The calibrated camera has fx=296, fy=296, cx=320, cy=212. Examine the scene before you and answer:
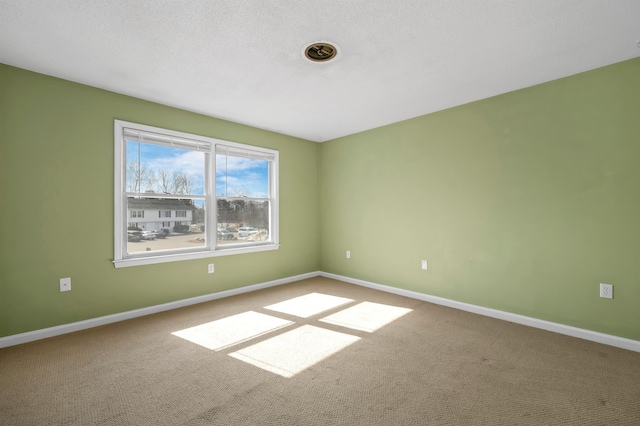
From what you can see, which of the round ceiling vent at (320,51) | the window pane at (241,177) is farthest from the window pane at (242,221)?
the round ceiling vent at (320,51)

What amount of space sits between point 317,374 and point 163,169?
9.65ft

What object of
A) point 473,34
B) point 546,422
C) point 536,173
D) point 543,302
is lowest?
point 546,422

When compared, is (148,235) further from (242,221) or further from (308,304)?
(308,304)

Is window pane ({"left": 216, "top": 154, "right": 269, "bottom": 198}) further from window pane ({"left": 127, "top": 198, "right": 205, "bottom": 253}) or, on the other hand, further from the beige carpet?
the beige carpet

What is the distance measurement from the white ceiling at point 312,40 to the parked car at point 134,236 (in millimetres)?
1553

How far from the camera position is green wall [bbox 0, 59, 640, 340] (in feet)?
8.68

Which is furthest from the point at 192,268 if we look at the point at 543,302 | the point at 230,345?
the point at 543,302

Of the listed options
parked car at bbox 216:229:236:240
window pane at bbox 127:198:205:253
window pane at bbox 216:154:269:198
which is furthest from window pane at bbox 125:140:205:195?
parked car at bbox 216:229:236:240

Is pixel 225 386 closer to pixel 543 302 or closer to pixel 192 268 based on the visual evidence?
pixel 192 268

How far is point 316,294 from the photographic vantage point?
425 cm

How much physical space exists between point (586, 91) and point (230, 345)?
405 cm

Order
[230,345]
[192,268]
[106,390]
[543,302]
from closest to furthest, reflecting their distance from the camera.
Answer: [106,390]
[230,345]
[543,302]
[192,268]

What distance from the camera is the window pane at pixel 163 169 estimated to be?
3.40 m

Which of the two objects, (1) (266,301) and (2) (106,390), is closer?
(2) (106,390)
